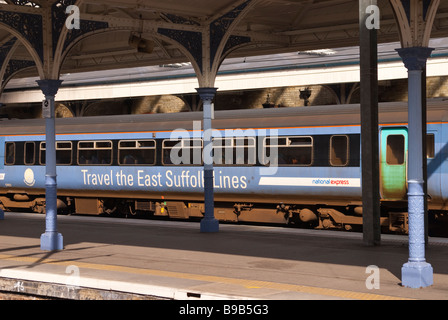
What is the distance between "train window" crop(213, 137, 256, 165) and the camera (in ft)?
66.9

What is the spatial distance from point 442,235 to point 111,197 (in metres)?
10.0

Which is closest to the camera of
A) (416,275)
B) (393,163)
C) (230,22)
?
(416,275)

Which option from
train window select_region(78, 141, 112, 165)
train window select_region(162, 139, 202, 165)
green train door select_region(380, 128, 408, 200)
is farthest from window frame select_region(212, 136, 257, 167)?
train window select_region(78, 141, 112, 165)

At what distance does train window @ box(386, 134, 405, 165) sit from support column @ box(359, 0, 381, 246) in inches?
132

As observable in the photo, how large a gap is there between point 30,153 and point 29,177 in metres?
0.79

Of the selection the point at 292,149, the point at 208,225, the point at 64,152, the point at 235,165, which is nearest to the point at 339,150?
the point at 292,149

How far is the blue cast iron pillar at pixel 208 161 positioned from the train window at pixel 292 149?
2.64 metres

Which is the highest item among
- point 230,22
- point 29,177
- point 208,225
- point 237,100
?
point 237,100

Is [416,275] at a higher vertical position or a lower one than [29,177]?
lower

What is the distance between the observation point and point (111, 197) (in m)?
23.5

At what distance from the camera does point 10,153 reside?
25875 mm

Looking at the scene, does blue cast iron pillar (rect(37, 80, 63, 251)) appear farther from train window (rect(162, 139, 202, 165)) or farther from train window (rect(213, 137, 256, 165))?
train window (rect(162, 139, 202, 165))
